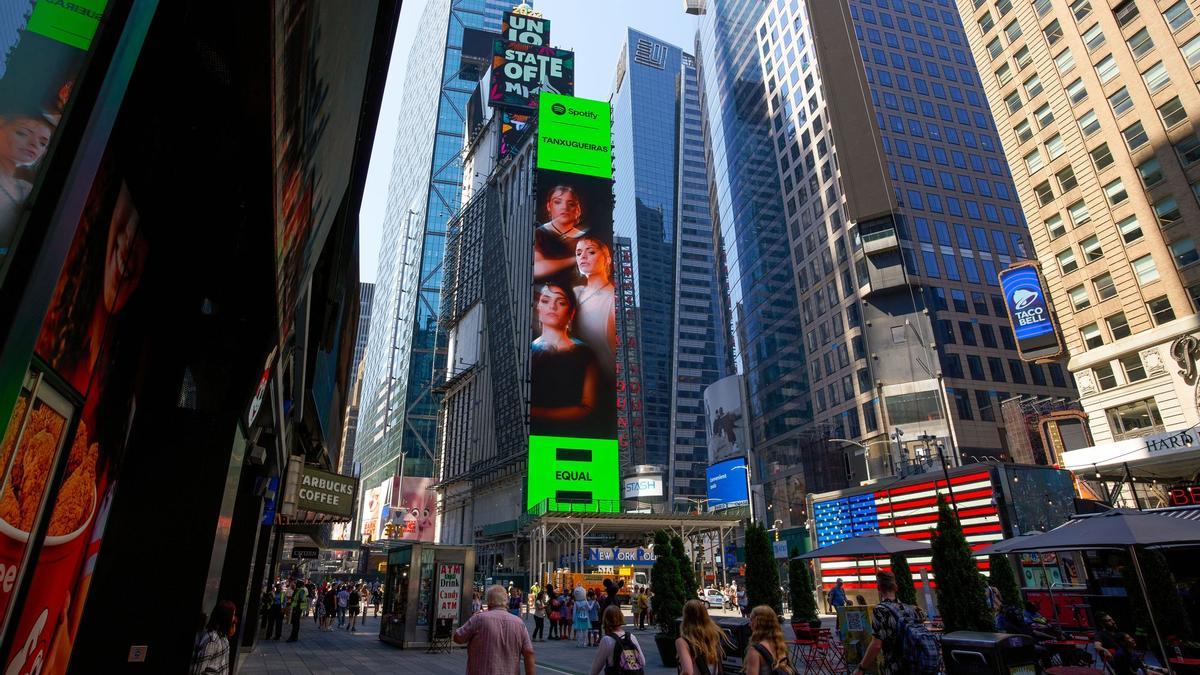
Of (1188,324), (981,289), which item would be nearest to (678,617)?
(1188,324)

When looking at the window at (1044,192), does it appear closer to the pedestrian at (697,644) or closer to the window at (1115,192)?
the window at (1115,192)

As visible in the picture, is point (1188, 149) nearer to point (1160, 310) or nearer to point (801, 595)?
point (1160, 310)

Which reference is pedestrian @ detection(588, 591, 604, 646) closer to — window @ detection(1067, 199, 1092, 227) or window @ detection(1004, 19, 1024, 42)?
window @ detection(1067, 199, 1092, 227)

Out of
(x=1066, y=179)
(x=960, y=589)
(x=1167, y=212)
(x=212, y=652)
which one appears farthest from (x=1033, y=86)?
(x=212, y=652)

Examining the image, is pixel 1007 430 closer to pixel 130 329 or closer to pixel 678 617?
pixel 678 617

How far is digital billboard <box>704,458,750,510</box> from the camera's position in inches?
2477

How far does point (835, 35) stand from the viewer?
77.4 m

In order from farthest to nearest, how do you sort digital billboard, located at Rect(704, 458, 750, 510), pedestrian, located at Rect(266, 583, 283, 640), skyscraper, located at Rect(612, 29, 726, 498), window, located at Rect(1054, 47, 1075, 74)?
skyscraper, located at Rect(612, 29, 726, 498) < digital billboard, located at Rect(704, 458, 750, 510) < window, located at Rect(1054, 47, 1075, 74) < pedestrian, located at Rect(266, 583, 283, 640)

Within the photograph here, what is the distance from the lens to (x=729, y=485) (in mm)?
64500

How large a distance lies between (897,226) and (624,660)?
70.1 metres

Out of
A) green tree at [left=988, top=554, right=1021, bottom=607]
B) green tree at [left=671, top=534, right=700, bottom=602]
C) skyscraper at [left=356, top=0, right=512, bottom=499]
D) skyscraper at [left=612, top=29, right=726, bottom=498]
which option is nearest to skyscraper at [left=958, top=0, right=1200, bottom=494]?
green tree at [left=988, top=554, right=1021, bottom=607]

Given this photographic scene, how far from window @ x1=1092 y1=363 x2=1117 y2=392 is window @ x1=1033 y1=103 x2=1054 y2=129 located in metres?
16.9

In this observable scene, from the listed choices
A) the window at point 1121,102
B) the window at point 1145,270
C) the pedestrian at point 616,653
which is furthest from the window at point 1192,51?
the pedestrian at point 616,653

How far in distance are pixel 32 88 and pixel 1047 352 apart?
157 feet
